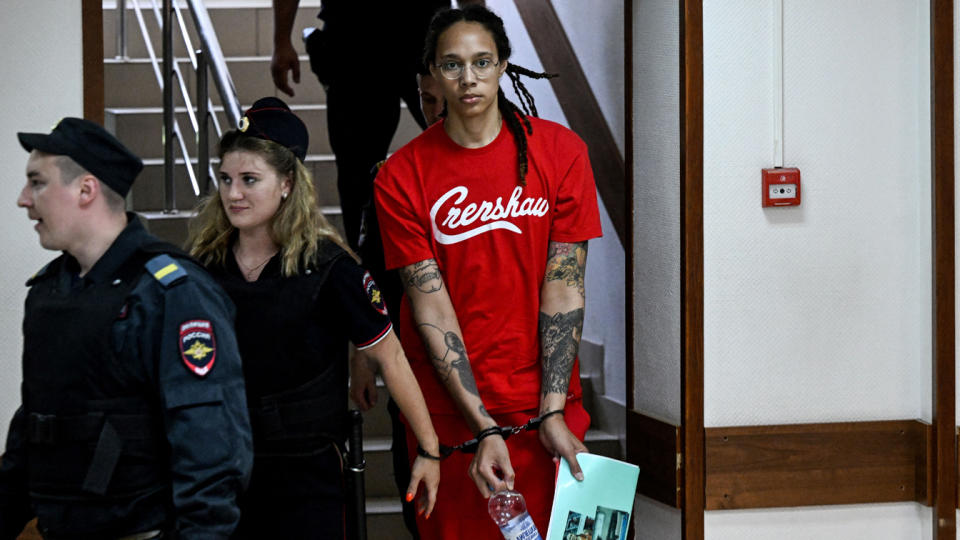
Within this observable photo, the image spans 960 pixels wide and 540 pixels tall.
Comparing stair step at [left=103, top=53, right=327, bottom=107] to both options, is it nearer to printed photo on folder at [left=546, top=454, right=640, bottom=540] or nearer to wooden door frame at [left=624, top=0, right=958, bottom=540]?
wooden door frame at [left=624, top=0, right=958, bottom=540]

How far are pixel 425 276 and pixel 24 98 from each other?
1.16 metres

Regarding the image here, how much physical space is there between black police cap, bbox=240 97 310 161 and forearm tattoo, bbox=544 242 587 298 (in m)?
0.68

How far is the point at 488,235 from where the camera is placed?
2.62 m

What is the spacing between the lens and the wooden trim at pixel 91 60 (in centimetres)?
275

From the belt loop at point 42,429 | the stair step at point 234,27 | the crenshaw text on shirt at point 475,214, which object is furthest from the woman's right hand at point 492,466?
the stair step at point 234,27

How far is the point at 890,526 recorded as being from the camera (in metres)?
3.02

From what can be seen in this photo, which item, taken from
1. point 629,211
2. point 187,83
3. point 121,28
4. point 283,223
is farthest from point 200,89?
point 283,223

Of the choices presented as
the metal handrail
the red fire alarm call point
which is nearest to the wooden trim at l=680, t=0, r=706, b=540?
the red fire alarm call point

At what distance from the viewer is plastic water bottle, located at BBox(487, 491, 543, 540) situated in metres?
2.40

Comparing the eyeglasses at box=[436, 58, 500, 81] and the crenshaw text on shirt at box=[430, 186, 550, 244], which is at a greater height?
Result: the eyeglasses at box=[436, 58, 500, 81]

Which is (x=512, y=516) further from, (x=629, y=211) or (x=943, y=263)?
(x=943, y=263)

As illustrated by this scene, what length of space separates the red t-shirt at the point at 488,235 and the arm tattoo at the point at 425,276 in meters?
0.02

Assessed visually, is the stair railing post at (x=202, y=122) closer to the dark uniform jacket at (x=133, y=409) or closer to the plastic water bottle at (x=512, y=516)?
the plastic water bottle at (x=512, y=516)

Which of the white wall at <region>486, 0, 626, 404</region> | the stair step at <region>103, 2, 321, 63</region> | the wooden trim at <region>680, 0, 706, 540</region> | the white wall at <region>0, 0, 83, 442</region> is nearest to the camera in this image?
the white wall at <region>0, 0, 83, 442</region>
